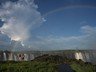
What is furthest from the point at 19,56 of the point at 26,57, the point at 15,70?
the point at 15,70

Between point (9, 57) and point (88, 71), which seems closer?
point (88, 71)

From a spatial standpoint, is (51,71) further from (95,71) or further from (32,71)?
(95,71)

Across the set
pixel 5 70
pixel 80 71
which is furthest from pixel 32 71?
pixel 80 71

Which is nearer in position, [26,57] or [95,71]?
[95,71]

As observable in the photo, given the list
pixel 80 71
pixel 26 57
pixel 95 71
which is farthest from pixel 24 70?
pixel 26 57

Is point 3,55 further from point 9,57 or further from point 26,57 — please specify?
point 26,57

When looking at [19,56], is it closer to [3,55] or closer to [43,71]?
[3,55]

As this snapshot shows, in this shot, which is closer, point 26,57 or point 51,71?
point 51,71
